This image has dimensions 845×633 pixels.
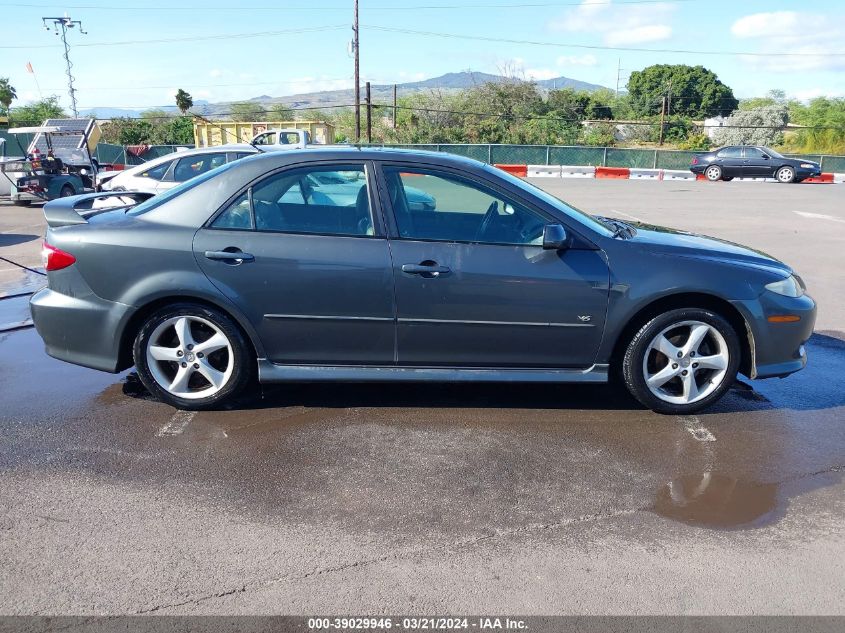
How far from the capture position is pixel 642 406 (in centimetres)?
457

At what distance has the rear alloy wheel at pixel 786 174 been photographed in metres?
28.2

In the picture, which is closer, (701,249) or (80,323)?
(80,323)

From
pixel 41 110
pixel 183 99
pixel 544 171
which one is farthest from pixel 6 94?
pixel 544 171

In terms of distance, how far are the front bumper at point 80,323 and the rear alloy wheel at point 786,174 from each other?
29862mm

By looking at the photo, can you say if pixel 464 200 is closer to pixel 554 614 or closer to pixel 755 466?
pixel 755 466

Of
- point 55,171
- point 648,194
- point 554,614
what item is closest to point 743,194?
point 648,194

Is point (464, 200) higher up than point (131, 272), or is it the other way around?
point (464, 200)

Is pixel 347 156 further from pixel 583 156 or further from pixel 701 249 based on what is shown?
pixel 583 156

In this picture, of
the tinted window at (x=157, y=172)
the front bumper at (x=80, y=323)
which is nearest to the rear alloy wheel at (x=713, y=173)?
the tinted window at (x=157, y=172)

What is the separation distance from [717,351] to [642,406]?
0.60 meters

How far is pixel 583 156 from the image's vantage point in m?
34.7

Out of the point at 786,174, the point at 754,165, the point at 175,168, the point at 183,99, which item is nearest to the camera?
the point at 175,168

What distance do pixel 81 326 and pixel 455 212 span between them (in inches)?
94.9

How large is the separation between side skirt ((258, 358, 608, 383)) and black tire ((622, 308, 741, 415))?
0.24m
